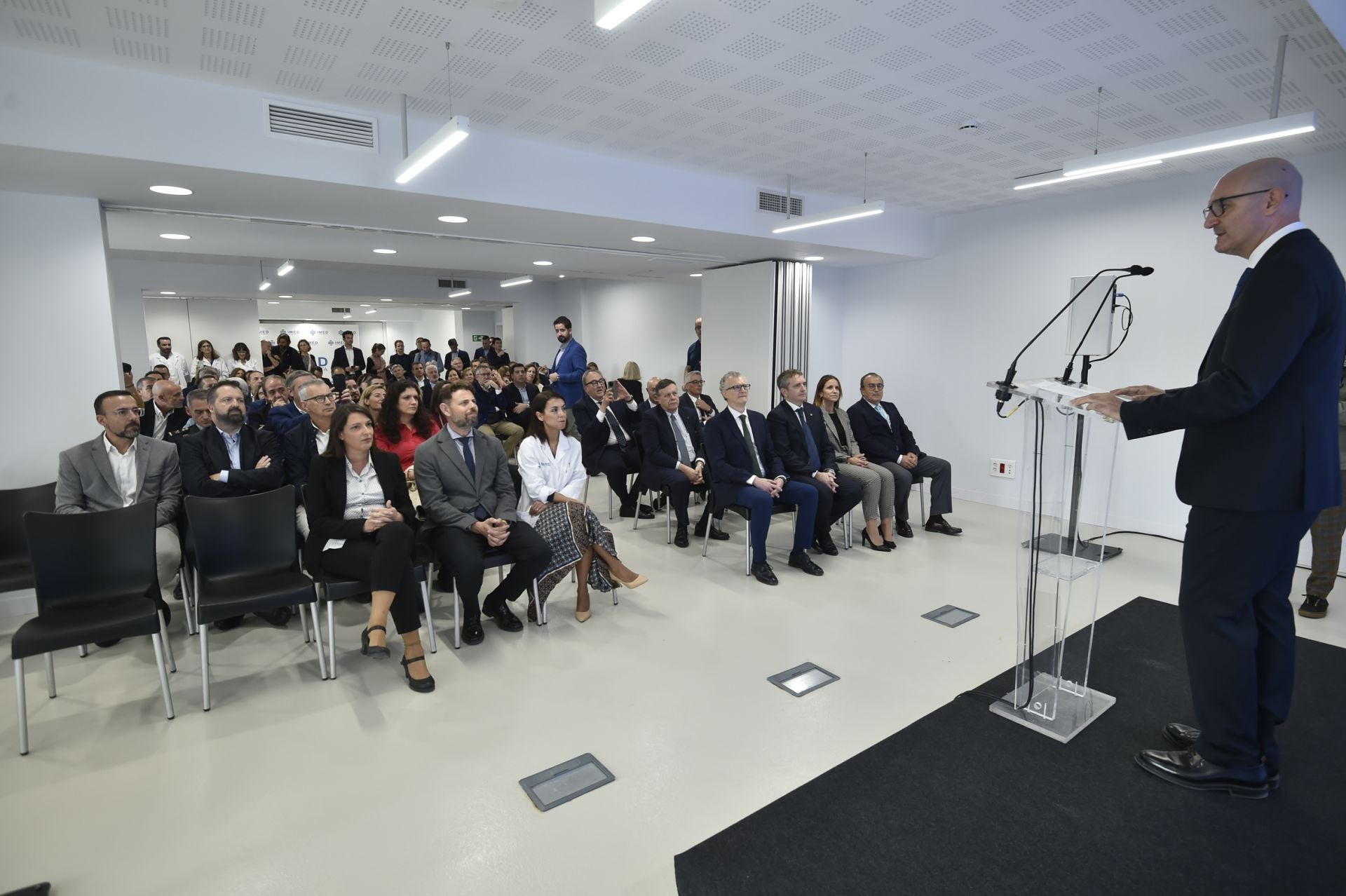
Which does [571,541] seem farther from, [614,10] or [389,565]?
[614,10]

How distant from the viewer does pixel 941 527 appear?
562 cm

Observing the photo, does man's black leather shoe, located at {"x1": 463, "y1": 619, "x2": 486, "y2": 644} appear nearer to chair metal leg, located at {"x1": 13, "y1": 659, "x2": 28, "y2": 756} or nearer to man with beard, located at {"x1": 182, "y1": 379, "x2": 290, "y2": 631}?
man with beard, located at {"x1": 182, "y1": 379, "x2": 290, "y2": 631}

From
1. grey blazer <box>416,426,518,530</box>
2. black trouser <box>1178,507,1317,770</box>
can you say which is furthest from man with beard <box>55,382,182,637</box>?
black trouser <box>1178,507,1317,770</box>

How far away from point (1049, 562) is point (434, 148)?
3484mm

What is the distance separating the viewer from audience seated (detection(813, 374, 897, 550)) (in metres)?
5.12

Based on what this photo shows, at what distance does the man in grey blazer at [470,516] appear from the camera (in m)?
3.48

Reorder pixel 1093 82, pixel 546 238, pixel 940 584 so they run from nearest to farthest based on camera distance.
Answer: pixel 1093 82 → pixel 940 584 → pixel 546 238

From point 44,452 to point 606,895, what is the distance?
14.5 feet

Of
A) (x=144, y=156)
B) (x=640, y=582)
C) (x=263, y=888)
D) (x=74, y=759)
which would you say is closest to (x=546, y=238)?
(x=144, y=156)

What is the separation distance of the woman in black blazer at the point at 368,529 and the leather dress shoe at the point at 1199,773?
2810 millimetres

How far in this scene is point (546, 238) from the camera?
604 centimetres

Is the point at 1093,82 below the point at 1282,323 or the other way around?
the other way around

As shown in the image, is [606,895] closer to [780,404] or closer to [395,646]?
[395,646]

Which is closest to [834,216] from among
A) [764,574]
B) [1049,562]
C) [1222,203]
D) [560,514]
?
[764,574]
